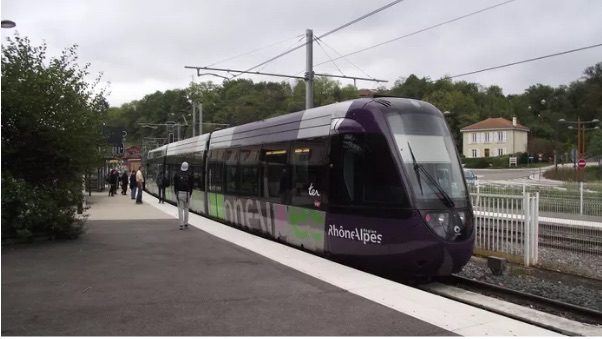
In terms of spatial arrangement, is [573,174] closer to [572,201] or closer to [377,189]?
Result: [572,201]

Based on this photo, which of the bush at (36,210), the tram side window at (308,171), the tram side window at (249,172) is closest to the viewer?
the tram side window at (308,171)

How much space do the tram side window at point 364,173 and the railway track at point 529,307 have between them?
155 cm

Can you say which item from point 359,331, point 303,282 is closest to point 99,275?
point 303,282

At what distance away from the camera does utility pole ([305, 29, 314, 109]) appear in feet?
67.2

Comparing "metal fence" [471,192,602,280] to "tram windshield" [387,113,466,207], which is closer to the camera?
"tram windshield" [387,113,466,207]

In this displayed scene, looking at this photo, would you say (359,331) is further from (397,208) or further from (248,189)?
(248,189)

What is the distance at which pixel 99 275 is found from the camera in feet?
24.6

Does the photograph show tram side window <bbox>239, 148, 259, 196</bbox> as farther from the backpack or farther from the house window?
the house window

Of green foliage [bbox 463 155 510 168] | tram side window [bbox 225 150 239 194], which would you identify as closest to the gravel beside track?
tram side window [bbox 225 150 239 194]

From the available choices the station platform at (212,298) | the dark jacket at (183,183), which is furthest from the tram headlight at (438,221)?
the dark jacket at (183,183)

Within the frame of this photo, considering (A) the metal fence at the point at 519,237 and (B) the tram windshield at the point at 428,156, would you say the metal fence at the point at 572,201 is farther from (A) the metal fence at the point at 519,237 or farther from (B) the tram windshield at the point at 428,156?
(B) the tram windshield at the point at 428,156

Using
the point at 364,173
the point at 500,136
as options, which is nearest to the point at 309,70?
the point at 364,173

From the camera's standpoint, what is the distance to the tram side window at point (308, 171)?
9375 mm

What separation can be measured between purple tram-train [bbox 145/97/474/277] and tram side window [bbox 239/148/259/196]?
1.59 metres
